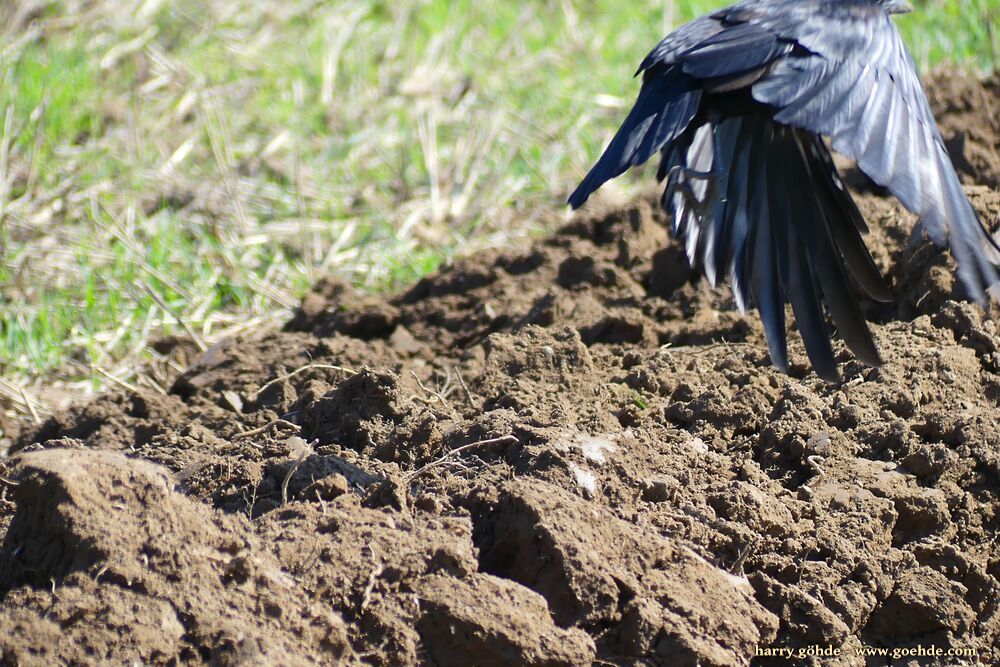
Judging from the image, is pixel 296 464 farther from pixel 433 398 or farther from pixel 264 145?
pixel 264 145

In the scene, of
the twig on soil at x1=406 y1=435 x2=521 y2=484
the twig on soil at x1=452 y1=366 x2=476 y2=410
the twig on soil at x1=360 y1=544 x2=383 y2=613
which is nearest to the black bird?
the twig on soil at x1=452 y1=366 x2=476 y2=410

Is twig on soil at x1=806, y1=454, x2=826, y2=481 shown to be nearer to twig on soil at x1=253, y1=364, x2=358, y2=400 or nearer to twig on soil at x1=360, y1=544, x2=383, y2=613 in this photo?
twig on soil at x1=360, y1=544, x2=383, y2=613

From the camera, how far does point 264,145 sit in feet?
21.0

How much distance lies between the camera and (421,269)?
5191 millimetres

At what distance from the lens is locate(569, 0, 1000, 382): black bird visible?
3.01 m

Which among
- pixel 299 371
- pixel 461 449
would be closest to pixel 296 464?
pixel 461 449

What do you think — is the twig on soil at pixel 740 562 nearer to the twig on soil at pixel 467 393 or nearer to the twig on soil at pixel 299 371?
the twig on soil at pixel 467 393

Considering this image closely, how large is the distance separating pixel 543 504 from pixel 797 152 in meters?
1.58

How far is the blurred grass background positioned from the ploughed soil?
1227 millimetres

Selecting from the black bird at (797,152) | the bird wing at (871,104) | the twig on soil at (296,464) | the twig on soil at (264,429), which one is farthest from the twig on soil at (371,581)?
the bird wing at (871,104)

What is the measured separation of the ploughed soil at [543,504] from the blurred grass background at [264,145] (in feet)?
4.03

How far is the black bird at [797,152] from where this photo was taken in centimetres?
301

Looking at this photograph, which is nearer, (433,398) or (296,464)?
(296,464)

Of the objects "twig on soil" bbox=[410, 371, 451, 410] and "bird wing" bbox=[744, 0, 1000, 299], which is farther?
"twig on soil" bbox=[410, 371, 451, 410]
